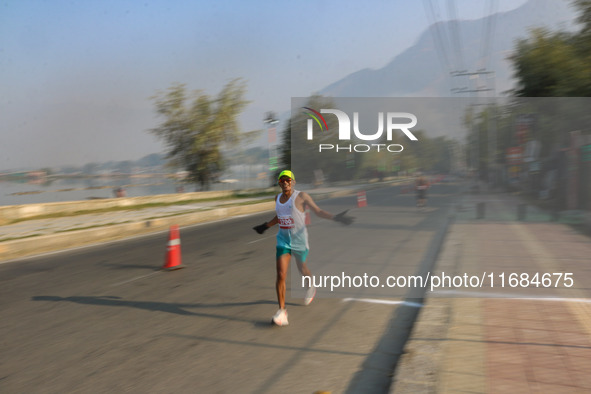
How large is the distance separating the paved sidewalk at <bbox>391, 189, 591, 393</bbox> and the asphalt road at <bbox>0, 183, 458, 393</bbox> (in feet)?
2.04

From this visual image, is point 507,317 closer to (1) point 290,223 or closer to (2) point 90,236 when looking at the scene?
(1) point 290,223

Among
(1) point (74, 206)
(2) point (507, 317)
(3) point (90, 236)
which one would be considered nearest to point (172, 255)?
(3) point (90, 236)

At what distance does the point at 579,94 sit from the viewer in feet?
53.4

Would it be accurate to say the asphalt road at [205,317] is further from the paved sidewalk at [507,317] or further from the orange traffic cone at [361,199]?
the paved sidewalk at [507,317]

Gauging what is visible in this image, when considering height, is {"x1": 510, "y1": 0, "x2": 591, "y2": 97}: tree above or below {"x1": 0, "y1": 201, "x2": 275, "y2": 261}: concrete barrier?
above

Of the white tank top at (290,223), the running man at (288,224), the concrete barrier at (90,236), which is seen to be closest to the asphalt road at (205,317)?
the running man at (288,224)

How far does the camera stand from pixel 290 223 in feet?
18.8

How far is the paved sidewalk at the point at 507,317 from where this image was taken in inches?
144

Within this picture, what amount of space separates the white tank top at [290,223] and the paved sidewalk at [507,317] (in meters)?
1.63

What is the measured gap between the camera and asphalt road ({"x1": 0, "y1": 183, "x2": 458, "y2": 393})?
4.18 metres

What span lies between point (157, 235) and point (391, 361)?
12206 mm

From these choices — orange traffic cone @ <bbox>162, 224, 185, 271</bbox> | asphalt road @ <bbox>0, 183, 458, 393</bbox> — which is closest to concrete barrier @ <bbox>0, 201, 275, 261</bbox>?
asphalt road @ <bbox>0, 183, 458, 393</bbox>

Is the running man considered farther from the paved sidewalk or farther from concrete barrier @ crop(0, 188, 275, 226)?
concrete barrier @ crop(0, 188, 275, 226)

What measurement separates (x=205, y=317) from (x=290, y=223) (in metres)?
1.57
